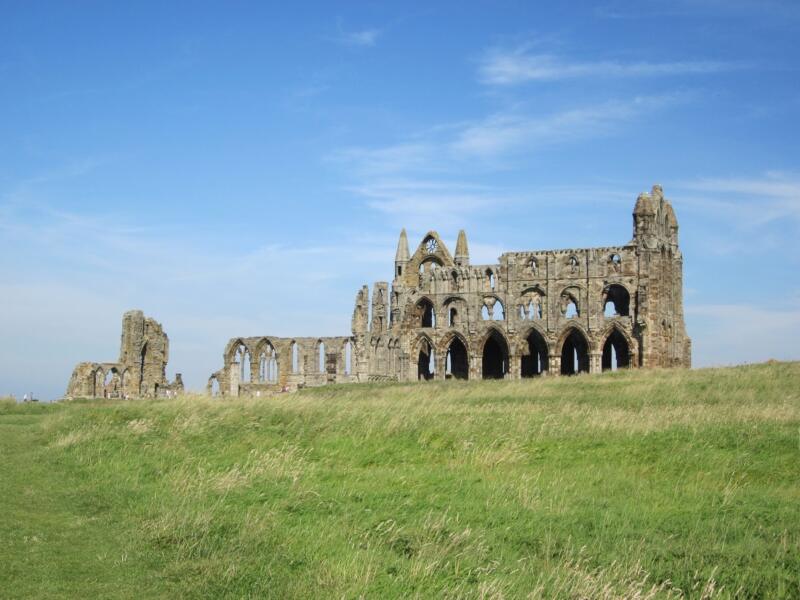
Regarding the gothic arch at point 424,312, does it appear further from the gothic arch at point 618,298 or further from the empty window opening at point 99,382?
the empty window opening at point 99,382

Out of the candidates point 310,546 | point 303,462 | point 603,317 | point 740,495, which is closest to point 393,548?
point 310,546

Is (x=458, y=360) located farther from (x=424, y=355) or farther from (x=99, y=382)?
(x=99, y=382)

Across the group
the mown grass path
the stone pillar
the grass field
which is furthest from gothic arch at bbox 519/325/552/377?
the mown grass path

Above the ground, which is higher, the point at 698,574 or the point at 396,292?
the point at 396,292

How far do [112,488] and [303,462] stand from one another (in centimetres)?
308

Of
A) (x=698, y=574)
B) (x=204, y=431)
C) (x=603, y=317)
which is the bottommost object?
(x=698, y=574)

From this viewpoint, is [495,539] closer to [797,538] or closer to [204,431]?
[797,538]

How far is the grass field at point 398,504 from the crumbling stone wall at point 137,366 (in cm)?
3426

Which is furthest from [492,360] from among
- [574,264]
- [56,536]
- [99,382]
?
[56,536]

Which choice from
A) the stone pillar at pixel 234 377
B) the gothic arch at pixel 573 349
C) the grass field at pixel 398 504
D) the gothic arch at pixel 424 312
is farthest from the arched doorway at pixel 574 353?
the grass field at pixel 398 504

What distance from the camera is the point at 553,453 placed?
56.5 ft

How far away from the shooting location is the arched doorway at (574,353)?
5650cm

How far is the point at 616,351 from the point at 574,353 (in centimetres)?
318

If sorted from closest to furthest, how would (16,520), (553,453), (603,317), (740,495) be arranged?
(16,520) → (740,495) → (553,453) → (603,317)
